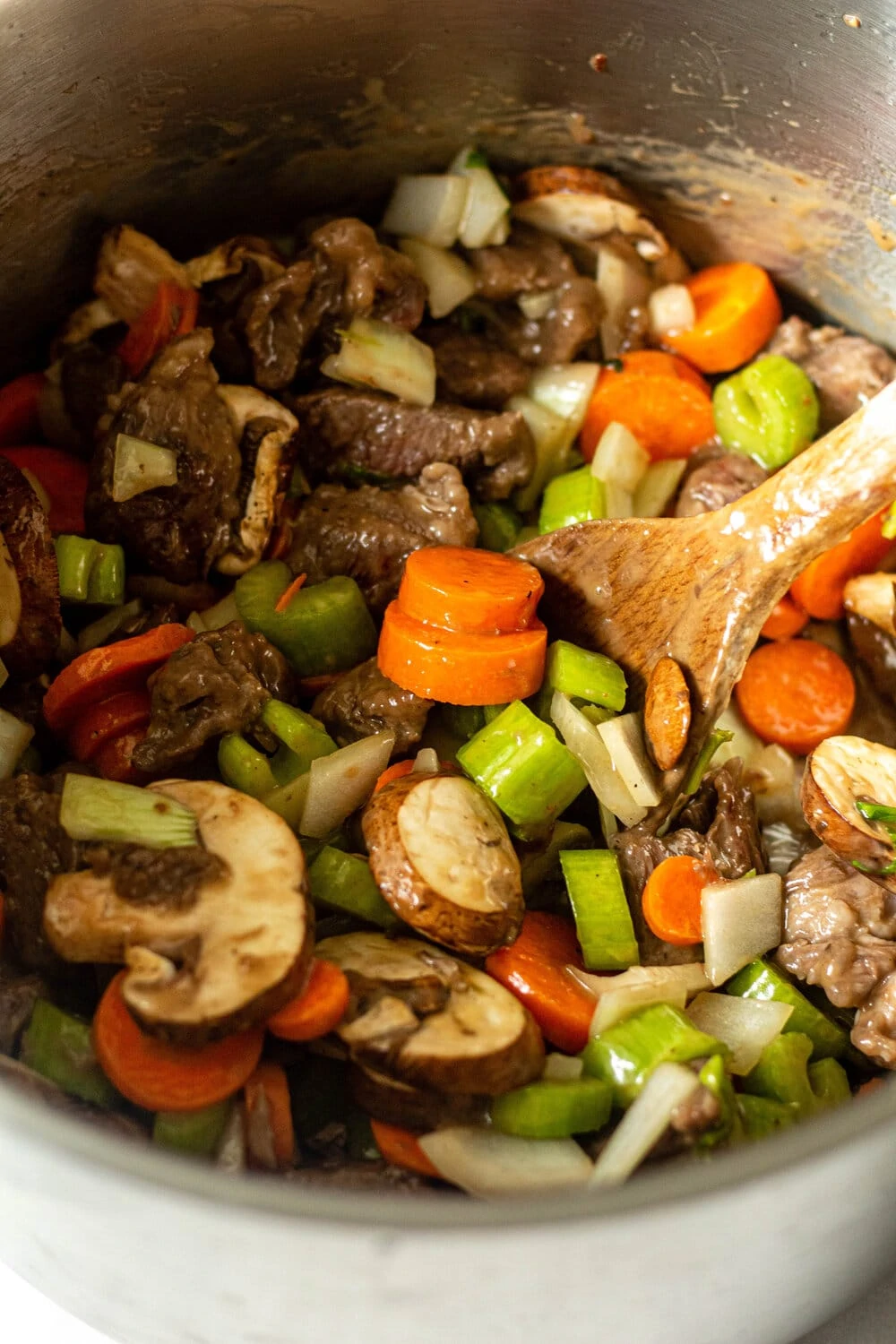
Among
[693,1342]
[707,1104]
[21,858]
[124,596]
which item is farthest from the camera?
[124,596]

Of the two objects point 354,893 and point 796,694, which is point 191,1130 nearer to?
point 354,893

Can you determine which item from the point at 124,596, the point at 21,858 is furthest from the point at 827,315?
the point at 21,858

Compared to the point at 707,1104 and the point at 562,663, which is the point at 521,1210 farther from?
the point at 562,663

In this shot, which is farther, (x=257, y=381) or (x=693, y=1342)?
(x=257, y=381)

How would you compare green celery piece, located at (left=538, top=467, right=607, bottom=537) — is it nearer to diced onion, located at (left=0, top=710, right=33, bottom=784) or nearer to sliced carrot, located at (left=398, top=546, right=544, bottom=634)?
sliced carrot, located at (left=398, top=546, right=544, bottom=634)

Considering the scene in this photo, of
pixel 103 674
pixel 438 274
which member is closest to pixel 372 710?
pixel 103 674

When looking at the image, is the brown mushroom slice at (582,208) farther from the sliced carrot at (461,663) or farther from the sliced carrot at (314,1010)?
the sliced carrot at (314,1010)
